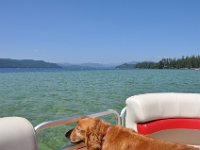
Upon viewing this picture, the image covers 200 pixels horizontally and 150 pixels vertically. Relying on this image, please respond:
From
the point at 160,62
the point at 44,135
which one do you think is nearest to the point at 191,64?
the point at 160,62

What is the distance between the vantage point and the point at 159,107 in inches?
158

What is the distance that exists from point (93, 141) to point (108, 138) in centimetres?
15

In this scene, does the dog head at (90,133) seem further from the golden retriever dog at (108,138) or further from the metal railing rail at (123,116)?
the metal railing rail at (123,116)

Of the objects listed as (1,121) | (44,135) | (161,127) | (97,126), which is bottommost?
(44,135)

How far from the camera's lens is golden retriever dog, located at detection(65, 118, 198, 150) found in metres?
2.83

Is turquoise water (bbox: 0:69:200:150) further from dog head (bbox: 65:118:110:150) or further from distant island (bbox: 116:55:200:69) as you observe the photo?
distant island (bbox: 116:55:200:69)

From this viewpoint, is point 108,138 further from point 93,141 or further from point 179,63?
point 179,63

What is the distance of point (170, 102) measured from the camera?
13.4 ft

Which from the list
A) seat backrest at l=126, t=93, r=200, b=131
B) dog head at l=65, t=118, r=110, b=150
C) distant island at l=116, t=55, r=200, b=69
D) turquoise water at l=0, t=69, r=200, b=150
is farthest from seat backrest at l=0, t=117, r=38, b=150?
distant island at l=116, t=55, r=200, b=69

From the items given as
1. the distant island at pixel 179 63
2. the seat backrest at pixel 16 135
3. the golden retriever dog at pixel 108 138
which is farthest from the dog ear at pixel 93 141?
the distant island at pixel 179 63

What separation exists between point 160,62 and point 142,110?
16387cm

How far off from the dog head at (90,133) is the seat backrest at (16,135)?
71 centimetres

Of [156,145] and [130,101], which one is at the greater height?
[130,101]

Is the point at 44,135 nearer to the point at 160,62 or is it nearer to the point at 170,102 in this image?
the point at 170,102
